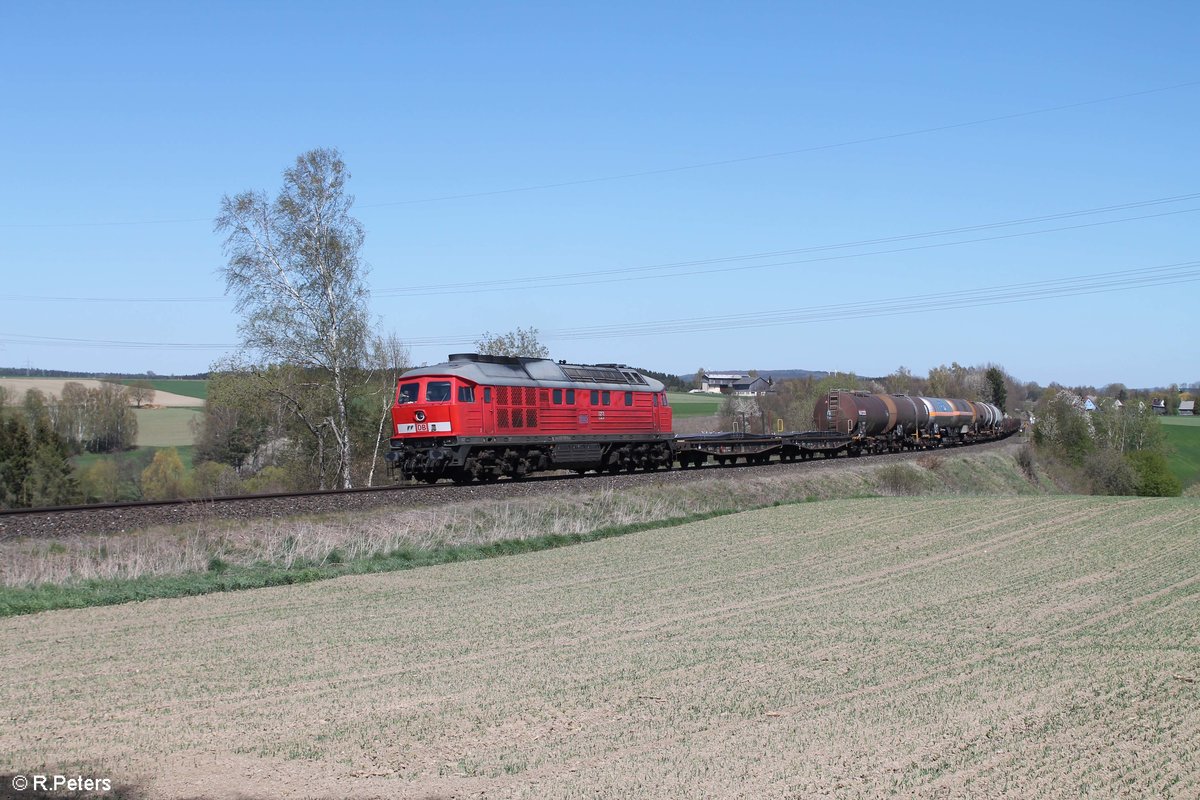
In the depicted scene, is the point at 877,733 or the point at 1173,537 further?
the point at 1173,537

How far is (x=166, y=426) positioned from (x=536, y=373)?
7038 centimetres

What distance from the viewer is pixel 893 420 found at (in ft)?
178

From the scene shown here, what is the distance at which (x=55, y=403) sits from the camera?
8162 cm

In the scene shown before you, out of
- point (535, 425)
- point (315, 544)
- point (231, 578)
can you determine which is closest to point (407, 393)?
point (535, 425)

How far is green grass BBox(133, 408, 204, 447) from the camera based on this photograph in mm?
86281

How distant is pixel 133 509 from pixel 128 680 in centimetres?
1157

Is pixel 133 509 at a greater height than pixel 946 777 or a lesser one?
greater

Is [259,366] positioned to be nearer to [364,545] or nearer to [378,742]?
[364,545]

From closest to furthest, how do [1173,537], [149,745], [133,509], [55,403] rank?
[149,745]
[133,509]
[1173,537]
[55,403]

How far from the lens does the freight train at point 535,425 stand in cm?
2928

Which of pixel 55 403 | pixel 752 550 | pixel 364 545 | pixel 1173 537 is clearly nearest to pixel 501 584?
pixel 364 545

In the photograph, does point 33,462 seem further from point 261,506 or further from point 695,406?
point 695,406

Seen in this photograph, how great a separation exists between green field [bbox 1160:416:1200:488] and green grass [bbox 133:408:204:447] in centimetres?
8522

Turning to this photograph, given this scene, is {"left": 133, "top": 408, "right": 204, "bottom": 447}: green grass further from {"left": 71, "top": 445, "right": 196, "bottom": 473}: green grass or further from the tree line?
the tree line
